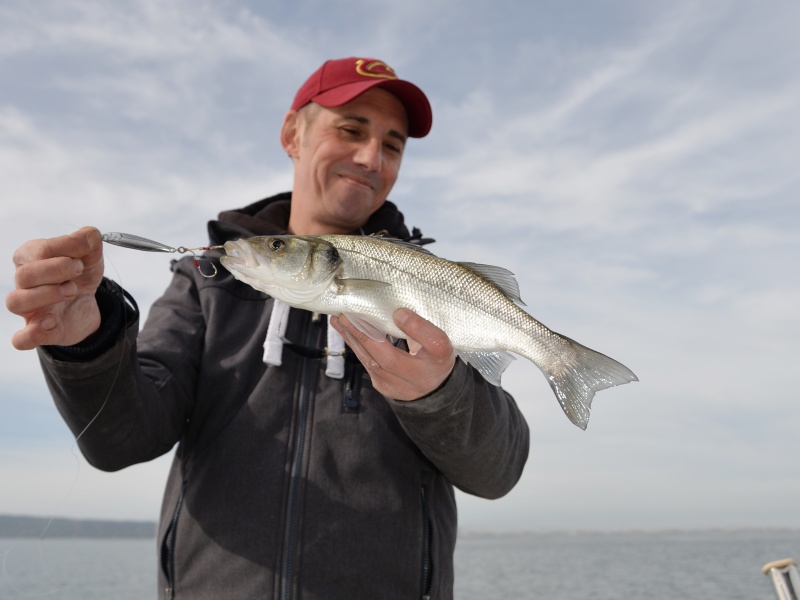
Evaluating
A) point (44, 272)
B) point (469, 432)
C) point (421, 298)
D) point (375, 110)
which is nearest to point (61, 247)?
point (44, 272)

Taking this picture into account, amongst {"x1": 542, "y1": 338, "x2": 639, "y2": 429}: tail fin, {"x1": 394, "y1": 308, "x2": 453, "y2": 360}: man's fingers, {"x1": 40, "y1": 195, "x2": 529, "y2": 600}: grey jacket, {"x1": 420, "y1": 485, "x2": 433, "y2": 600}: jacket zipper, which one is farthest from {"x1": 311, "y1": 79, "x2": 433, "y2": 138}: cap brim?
{"x1": 420, "y1": 485, "x2": 433, "y2": 600}: jacket zipper

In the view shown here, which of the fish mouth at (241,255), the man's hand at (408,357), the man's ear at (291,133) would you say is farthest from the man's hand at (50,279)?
the man's ear at (291,133)

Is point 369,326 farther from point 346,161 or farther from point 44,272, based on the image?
point 346,161

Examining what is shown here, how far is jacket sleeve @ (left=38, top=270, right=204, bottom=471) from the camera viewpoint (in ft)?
11.6

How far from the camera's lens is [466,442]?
3.81 metres

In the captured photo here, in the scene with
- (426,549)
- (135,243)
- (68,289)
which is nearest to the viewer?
(68,289)

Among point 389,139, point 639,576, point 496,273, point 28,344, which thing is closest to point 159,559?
point 28,344

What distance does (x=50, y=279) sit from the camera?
9.11 ft

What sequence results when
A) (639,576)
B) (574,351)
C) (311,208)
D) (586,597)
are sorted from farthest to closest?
(639,576), (586,597), (311,208), (574,351)

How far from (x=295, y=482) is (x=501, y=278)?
1.72 m

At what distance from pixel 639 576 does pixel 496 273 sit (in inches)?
1971

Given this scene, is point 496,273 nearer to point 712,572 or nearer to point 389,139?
point 389,139

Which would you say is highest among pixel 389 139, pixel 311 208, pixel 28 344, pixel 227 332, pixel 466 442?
pixel 389 139

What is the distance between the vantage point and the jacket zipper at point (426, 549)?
386cm
